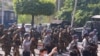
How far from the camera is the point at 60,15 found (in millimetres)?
49344

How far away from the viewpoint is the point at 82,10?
157ft

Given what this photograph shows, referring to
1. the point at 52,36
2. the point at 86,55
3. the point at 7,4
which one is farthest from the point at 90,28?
the point at 7,4

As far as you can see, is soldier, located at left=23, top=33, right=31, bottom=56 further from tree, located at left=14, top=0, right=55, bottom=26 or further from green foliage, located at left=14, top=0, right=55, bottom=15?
green foliage, located at left=14, top=0, right=55, bottom=15

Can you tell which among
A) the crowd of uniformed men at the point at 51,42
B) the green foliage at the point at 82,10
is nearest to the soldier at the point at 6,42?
the crowd of uniformed men at the point at 51,42

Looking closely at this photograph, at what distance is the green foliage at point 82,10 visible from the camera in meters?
45.7

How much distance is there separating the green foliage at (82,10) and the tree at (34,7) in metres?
4.40

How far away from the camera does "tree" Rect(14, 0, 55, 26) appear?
4209 centimetres

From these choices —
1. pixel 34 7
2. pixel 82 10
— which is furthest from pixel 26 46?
pixel 82 10

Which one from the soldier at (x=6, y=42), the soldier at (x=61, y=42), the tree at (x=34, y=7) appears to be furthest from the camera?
the tree at (x=34, y=7)

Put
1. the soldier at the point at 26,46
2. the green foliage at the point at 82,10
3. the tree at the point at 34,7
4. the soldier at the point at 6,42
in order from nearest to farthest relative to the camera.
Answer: the soldier at the point at 26,46 → the soldier at the point at 6,42 → the tree at the point at 34,7 → the green foliage at the point at 82,10

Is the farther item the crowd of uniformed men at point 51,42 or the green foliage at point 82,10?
the green foliage at point 82,10

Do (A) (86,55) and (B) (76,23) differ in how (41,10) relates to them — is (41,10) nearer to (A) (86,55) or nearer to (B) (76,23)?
(B) (76,23)

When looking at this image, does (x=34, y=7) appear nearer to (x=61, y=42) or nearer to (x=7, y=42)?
(x=61, y=42)

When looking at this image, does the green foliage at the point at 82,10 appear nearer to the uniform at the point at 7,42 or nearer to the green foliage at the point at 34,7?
the green foliage at the point at 34,7
